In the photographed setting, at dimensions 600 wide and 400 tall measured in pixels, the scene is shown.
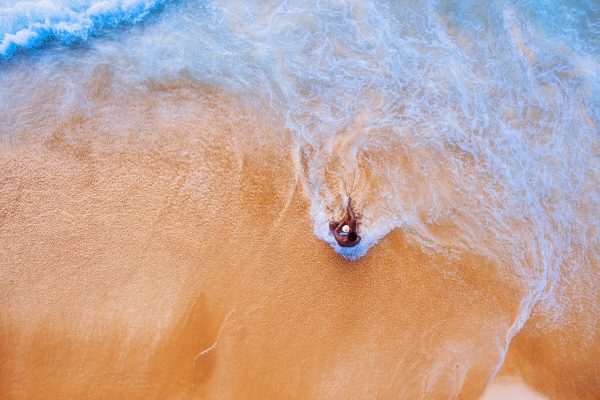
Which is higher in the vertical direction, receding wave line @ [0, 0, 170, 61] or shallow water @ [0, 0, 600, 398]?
receding wave line @ [0, 0, 170, 61]

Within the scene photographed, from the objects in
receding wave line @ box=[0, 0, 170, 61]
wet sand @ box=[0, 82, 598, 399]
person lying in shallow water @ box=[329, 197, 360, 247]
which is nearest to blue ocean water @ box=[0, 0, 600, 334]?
receding wave line @ box=[0, 0, 170, 61]

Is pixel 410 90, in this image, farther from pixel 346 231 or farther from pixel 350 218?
pixel 346 231

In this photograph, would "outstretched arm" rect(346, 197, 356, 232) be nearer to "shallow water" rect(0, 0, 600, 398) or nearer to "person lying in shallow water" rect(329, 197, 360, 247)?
"person lying in shallow water" rect(329, 197, 360, 247)

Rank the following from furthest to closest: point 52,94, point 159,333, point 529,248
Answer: point 52,94 → point 529,248 → point 159,333

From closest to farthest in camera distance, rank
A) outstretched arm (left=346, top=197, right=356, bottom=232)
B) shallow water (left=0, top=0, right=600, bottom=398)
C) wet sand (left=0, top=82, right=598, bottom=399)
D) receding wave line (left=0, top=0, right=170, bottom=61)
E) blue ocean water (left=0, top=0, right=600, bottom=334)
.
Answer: wet sand (left=0, top=82, right=598, bottom=399) → shallow water (left=0, top=0, right=600, bottom=398) → outstretched arm (left=346, top=197, right=356, bottom=232) → blue ocean water (left=0, top=0, right=600, bottom=334) → receding wave line (left=0, top=0, right=170, bottom=61)

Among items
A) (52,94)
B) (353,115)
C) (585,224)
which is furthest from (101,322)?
(585,224)

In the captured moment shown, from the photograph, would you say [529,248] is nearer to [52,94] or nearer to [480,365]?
[480,365]

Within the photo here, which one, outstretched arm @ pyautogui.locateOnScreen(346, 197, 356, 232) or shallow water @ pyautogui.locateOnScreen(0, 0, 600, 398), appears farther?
outstretched arm @ pyautogui.locateOnScreen(346, 197, 356, 232)

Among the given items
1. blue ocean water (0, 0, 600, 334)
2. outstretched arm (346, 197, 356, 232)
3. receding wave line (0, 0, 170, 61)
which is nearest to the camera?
outstretched arm (346, 197, 356, 232)
